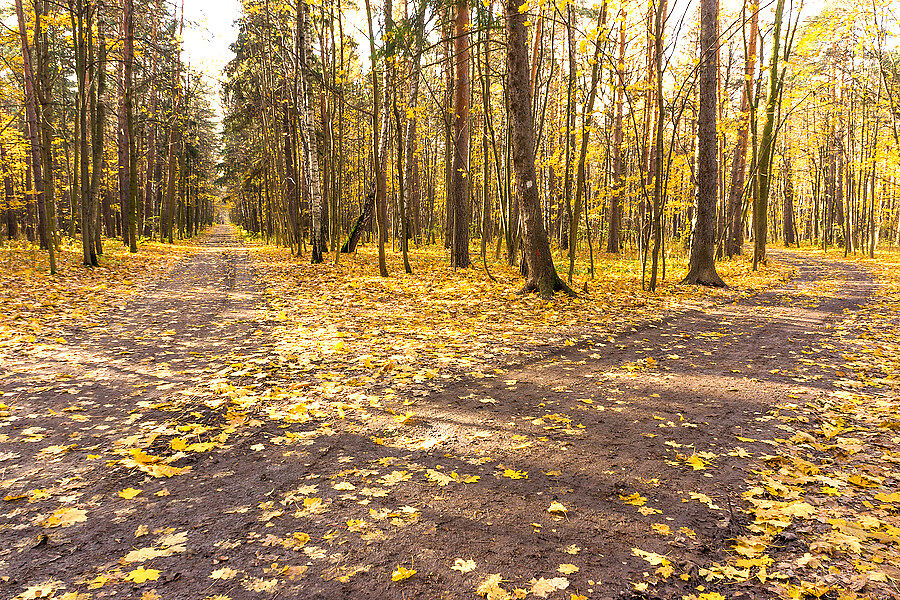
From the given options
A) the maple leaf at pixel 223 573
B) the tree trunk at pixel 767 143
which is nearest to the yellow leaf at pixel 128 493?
the maple leaf at pixel 223 573

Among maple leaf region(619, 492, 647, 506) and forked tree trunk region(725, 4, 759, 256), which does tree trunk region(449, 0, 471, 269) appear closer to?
forked tree trunk region(725, 4, 759, 256)

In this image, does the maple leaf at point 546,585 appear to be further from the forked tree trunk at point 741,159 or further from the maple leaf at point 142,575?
the forked tree trunk at point 741,159

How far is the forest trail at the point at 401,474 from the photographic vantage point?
236 centimetres

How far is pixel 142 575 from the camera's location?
231 centimetres

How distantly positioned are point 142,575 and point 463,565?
153cm

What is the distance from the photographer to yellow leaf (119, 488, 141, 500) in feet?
9.83

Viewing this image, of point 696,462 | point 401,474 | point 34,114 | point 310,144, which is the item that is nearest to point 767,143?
point 310,144

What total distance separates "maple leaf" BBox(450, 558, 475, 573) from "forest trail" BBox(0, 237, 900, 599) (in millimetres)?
16

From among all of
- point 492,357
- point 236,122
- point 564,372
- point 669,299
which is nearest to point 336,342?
point 492,357

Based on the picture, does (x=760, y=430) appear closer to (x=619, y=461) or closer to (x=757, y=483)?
(x=757, y=483)

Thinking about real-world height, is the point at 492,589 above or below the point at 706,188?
below

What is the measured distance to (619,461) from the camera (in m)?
3.50

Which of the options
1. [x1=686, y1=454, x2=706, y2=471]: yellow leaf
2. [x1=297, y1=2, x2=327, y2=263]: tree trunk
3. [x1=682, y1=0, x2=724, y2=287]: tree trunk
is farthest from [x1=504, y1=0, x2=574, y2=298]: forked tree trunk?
[x1=297, y1=2, x2=327, y2=263]: tree trunk

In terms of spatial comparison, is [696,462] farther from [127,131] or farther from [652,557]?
[127,131]
